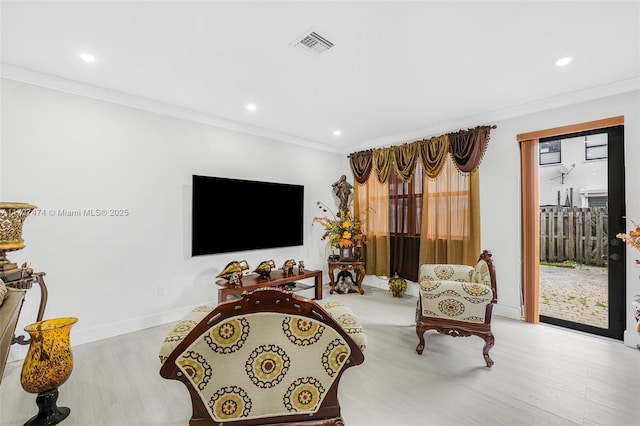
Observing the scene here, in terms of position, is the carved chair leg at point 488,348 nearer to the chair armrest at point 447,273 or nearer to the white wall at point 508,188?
the chair armrest at point 447,273

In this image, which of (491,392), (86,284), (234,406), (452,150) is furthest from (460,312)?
(86,284)

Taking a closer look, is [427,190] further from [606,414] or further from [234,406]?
[234,406]

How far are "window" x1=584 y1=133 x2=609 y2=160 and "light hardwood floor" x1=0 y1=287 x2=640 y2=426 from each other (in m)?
1.99

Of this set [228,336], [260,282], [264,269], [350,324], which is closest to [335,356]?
[350,324]

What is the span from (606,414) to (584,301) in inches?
99.4

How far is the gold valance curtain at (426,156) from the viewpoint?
353cm

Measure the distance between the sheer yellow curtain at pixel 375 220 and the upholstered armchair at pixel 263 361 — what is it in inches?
135

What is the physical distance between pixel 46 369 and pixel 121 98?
247 cm

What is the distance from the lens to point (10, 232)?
79.8 inches

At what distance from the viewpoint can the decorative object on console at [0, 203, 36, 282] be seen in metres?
1.99

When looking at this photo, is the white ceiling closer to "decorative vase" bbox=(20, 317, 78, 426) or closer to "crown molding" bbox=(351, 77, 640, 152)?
"crown molding" bbox=(351, 77, 640, 152)

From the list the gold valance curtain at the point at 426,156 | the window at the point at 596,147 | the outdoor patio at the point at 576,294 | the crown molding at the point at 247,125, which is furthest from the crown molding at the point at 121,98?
the outdoor patio at the point at 576,294

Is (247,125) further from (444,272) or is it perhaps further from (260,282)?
(444,272)

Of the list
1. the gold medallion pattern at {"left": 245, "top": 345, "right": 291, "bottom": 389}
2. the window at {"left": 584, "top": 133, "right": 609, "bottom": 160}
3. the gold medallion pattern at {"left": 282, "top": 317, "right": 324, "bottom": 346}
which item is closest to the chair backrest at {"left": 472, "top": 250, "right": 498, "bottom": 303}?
the window at {"left": 584, "top": 133, "right": 609, "bottom": 160}
